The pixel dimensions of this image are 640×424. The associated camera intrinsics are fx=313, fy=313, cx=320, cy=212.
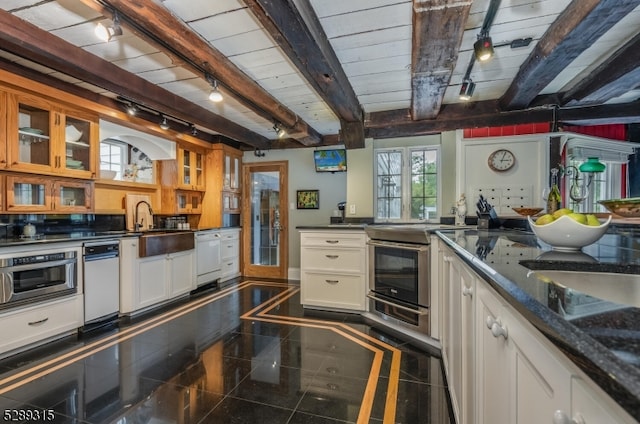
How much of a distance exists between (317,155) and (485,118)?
232 cm

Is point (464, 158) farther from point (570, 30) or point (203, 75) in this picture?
point (203, 75)

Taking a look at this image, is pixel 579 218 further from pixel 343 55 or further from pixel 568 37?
pixel 343 55

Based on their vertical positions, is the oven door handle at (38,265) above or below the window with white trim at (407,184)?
below

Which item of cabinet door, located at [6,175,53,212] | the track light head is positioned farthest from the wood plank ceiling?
cabinet door, located at [6,175,53,212]

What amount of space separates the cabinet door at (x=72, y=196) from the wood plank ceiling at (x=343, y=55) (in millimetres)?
896

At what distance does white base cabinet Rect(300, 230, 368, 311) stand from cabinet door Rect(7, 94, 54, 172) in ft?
8.33

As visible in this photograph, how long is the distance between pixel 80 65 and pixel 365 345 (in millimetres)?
3053

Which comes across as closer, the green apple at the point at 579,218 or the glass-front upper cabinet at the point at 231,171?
the green apple at the point at 579,218

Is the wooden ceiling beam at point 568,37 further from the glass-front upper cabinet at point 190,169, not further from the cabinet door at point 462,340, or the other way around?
the glass-front upper cabinet at point 190,169

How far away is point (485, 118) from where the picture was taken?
3.54m

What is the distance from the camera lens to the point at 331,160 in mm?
4773

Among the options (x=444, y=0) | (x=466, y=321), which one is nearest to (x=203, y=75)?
(x=444, y=0)

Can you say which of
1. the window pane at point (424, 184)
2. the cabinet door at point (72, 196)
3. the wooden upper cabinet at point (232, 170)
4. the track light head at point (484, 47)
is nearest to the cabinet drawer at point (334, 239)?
the window pane at point (424, 184)

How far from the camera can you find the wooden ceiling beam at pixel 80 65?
1939 mm
